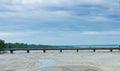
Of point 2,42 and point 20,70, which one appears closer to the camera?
point 20,70

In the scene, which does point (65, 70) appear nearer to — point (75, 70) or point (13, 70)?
point (75, 70)

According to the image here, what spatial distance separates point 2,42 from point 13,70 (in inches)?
3402

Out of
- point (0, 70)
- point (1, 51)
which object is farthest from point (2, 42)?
point (0, 70)

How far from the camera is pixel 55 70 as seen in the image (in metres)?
40.5

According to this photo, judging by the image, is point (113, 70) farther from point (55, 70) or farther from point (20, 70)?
point (20, 70)

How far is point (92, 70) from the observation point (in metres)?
40.4

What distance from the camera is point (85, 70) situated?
4019 centimetres

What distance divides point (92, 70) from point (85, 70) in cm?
92

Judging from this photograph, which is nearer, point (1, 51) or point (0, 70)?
point (0, 70)

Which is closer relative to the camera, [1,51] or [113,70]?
[113,70]

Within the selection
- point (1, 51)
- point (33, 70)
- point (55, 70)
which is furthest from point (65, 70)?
point (1, 51)

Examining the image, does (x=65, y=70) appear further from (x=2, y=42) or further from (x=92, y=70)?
(x=2, y=42)

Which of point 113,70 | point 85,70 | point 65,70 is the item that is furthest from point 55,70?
point 113,70

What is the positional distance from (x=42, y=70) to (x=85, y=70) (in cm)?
559
